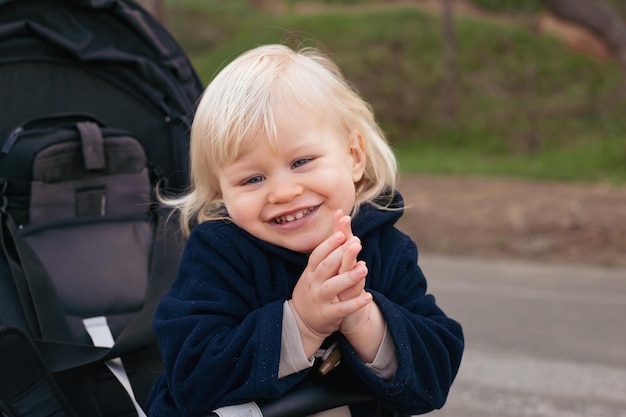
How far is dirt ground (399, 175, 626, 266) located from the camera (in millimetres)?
6297

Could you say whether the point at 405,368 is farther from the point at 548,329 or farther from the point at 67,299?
the point at 548,329

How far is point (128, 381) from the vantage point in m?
2.12

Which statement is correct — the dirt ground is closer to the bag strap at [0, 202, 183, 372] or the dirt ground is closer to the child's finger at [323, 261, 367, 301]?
the bag strap at [0, 202, 183, 372]

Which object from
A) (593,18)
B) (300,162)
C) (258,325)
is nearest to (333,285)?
(258,325)

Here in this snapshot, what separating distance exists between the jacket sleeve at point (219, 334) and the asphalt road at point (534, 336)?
7.48ft

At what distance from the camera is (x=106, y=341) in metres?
2.16

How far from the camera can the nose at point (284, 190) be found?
1.66 meters

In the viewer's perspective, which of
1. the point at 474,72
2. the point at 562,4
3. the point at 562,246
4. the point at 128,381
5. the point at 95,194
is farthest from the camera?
the point at 474,72

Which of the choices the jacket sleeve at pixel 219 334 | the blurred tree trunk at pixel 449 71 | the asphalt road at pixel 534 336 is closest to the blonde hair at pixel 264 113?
the jacket sleeve at pixel 219 334

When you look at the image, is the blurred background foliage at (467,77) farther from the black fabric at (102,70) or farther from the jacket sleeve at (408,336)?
the jacket sleeve at (408,336)

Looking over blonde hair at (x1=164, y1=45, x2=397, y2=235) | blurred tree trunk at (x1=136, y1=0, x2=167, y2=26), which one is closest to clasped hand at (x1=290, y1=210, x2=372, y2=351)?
blonde hair at (x1=164, y1=45, x2=397, y2=235)

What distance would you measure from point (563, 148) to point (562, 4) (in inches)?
76.4

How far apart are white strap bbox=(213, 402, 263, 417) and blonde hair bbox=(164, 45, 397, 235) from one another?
0.39 m

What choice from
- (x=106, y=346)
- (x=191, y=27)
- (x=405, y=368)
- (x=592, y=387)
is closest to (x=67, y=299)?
(x=106, y=346)
